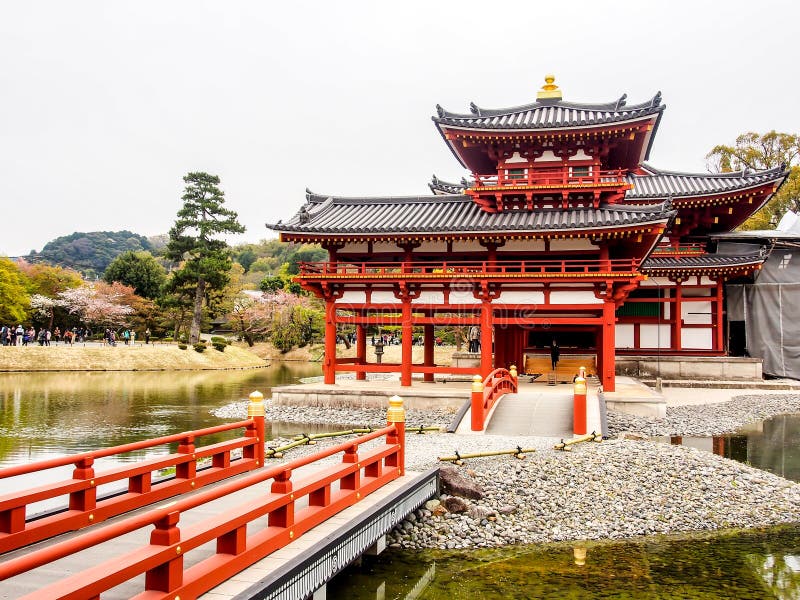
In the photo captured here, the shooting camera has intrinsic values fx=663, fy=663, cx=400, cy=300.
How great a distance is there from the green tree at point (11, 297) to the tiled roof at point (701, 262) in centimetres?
4459

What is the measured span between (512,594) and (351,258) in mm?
18853

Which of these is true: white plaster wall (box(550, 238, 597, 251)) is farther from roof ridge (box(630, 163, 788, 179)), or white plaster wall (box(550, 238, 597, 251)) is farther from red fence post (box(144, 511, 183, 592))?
red fence post (box(144, 511, 183, 592))

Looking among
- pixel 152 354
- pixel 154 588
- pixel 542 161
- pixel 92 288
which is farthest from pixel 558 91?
pixel 92 288

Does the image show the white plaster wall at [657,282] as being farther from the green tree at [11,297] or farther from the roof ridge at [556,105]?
the green tree at [11,297]

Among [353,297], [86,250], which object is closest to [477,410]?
[353,297]

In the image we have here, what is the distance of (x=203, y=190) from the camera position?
192ft

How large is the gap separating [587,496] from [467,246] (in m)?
14.5

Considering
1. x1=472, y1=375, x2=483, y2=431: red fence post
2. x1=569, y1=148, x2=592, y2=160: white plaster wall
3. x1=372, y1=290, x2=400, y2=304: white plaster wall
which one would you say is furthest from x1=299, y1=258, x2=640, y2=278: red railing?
x1=472, y1=375, x2=483, y2=431: red fence post

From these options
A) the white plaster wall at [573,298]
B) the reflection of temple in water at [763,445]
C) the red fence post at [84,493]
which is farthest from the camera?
the white plaster wall at [573,298]

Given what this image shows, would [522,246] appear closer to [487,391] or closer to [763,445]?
[487,391]

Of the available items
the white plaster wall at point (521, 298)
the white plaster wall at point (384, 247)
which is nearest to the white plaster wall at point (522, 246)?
the white plaster wall at point (521, 298)

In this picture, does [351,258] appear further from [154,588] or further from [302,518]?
[154,588]

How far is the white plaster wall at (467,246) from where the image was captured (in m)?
25.5

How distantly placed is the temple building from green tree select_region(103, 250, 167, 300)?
146ft
